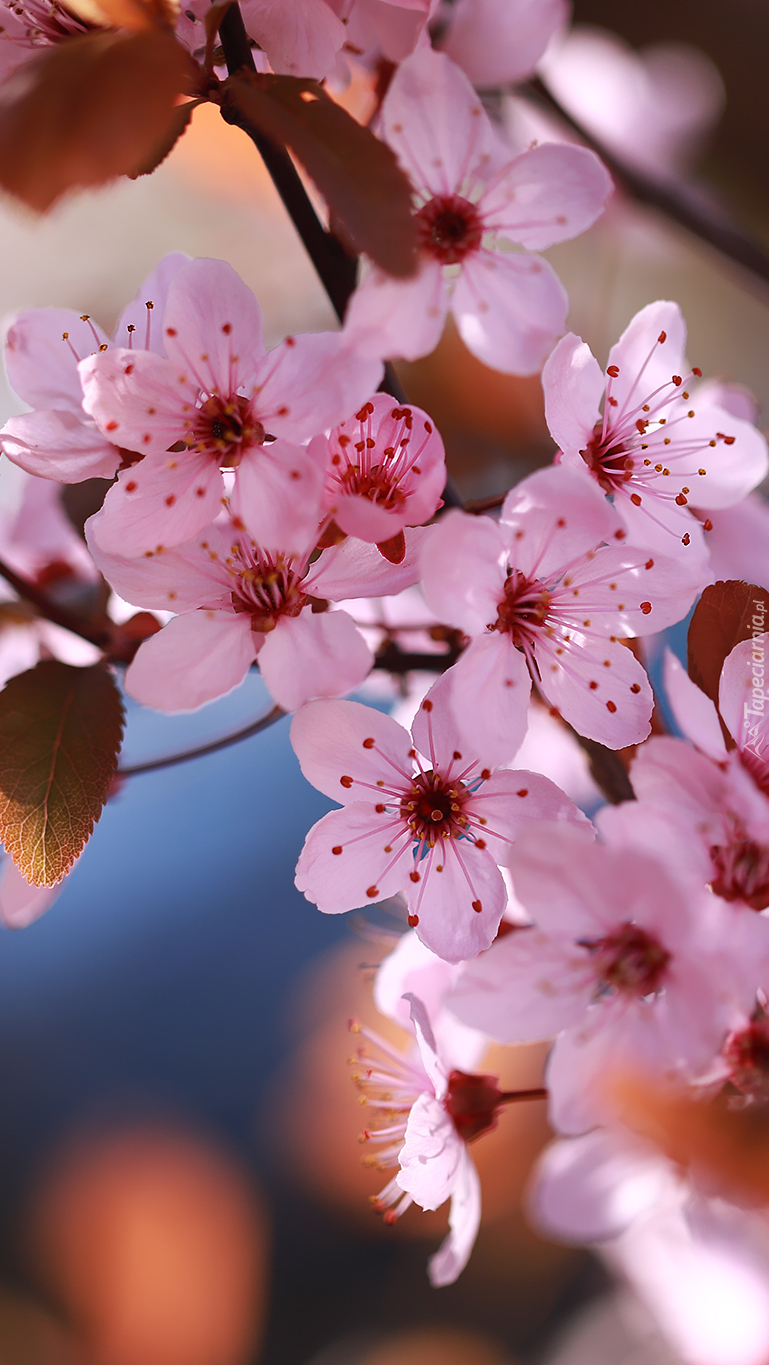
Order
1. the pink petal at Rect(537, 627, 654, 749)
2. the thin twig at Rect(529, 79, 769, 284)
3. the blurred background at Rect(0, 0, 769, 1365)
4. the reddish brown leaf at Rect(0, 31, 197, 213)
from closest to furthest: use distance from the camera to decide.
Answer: the reddish brown leaf at Rect(0, 31, 197, 213)
the pink petal at Rect(537, 627, 654, 749)
the thin twig at Rect(529, 79, 769, 284)
the blurred background at Rect(0, 0, 769, 1365)

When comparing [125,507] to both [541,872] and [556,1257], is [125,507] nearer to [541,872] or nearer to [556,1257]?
[541,872]

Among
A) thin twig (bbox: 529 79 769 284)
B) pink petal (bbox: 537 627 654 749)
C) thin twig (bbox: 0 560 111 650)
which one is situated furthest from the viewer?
thin twig (bbox: 529 79 769 284)

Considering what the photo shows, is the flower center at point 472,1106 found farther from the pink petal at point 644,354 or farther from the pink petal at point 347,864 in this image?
the pink petal at point 644,354

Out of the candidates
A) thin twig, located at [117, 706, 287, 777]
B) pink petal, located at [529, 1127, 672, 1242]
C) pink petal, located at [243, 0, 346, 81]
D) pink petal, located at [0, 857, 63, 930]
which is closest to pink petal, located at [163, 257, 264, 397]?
pink petal, located at [243, 0, 346, 81]

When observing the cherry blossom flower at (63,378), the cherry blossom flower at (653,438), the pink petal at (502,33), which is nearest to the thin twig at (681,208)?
the pink petal at (502,33)

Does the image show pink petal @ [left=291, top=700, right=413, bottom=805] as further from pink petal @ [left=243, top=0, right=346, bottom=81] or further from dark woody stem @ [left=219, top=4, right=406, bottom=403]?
pink petal @ [left=243, top=0, right=346, bottom=81]

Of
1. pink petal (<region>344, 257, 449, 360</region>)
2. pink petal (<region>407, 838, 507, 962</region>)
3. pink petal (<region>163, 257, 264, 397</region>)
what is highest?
pink petal (<region>344, 257, 449, 360</region>)

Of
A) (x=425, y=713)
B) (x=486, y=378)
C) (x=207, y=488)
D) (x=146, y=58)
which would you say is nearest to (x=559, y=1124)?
(x=425, y=713)
